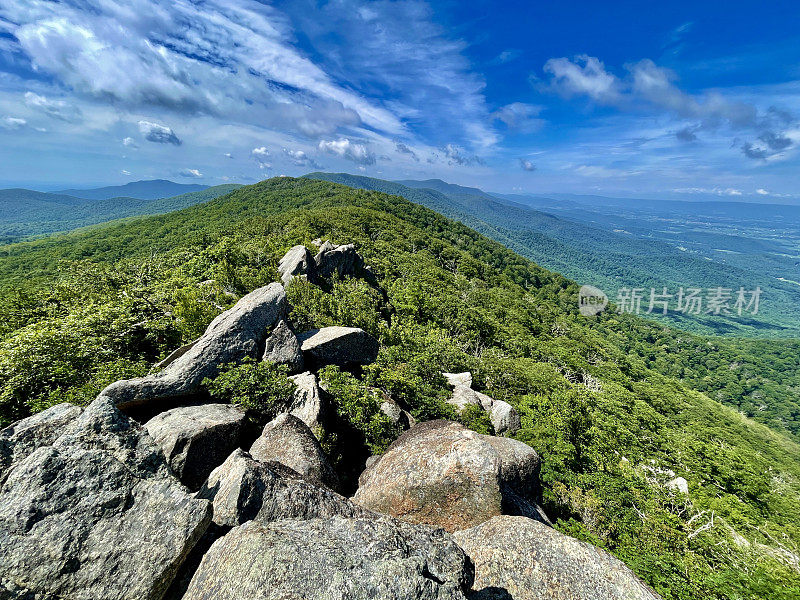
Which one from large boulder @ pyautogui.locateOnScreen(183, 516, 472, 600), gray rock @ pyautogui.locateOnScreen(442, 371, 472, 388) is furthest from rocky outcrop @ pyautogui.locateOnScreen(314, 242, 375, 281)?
large boulder @ pyautogui.locateOnScreen(183, 516, 472, 600)

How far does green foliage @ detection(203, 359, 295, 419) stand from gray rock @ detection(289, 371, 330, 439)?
2.00ft

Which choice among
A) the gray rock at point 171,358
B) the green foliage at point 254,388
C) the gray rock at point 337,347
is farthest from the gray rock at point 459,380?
the gray rock at point 171,358

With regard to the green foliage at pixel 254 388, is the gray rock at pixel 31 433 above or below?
above

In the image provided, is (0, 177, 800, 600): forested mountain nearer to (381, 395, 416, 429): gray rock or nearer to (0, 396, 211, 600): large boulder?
(381, 395, 416, 429): gray rock

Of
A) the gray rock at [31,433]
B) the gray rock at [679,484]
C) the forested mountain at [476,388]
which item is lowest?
the gray rock at [679,484]

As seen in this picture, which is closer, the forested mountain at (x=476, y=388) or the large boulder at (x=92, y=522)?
the large boulder at (x=92, y=522)

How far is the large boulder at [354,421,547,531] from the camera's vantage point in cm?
1266

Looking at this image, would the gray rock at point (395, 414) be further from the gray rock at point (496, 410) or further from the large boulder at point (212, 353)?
the large boulder at point (212, 353)

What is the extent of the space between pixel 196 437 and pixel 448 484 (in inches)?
400

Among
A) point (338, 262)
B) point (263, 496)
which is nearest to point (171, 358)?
point (263, 496)

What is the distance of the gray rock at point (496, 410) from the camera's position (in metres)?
25.5

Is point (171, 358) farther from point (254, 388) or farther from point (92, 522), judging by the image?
point (92, 522)

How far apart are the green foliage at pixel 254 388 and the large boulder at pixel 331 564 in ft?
26.9

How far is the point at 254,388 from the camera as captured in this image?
55.7 ft
